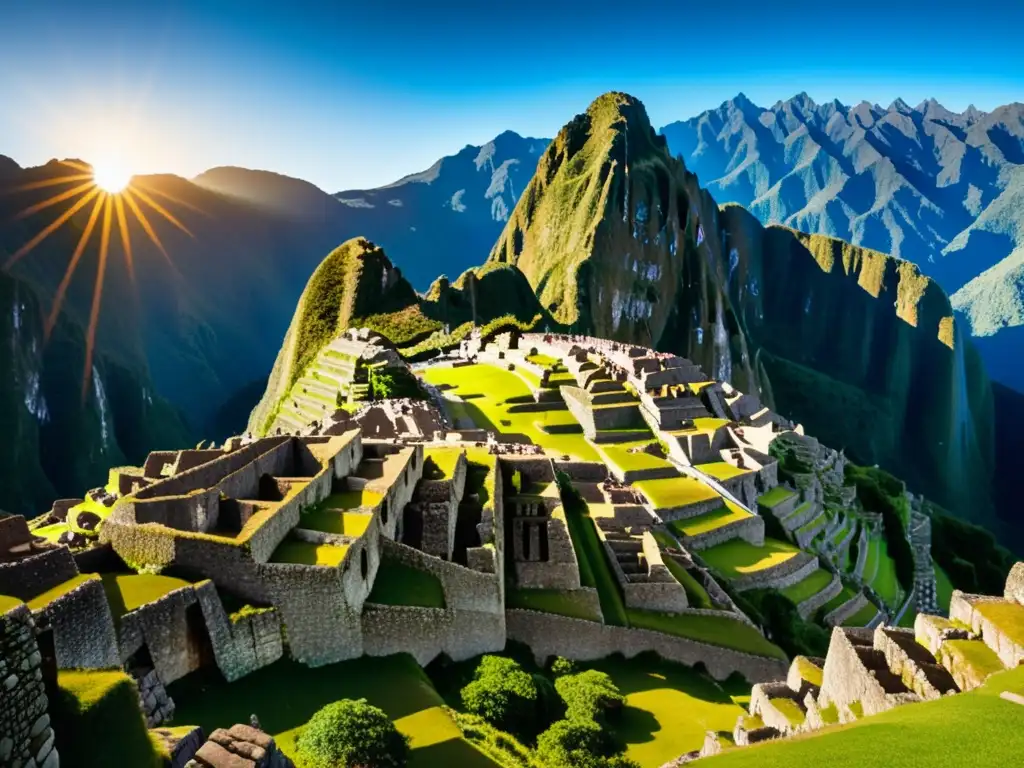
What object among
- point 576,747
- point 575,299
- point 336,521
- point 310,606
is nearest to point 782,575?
point 576,747

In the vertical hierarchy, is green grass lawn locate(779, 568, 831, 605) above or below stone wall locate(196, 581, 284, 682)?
below

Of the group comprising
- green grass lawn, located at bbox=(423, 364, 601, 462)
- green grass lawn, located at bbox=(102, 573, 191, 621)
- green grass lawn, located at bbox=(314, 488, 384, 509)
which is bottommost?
green grass lawn, located at bbox=(102, 573, 191, 621)

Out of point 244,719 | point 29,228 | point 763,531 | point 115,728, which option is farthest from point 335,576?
point 29,228

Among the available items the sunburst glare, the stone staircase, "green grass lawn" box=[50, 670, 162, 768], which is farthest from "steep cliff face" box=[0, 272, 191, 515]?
the stone staircase

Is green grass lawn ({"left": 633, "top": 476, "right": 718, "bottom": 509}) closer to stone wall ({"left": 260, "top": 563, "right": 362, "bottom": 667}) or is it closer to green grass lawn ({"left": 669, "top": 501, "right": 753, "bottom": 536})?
green grass lawn ({"left": 669, "top": 501, "right": 753, "bottom": 536})

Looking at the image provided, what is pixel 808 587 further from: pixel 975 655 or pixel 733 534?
pixel 975 655

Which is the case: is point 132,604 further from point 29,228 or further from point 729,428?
point 29,228
